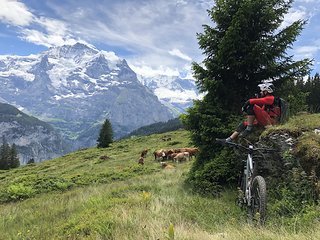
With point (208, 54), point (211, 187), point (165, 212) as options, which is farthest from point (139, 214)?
point (208, 54)

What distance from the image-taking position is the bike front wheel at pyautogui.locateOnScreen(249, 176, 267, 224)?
21.2ft

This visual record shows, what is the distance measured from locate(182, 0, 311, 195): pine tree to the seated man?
211 centimetres

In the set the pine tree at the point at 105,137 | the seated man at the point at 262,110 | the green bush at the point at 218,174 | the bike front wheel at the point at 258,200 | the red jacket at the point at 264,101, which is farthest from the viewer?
the pine tree at the point at 105,137

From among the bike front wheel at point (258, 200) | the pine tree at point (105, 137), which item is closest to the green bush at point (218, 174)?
the bike front wheel at point (258, 200)

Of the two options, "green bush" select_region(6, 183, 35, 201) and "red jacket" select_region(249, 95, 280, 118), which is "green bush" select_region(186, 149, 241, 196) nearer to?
"red jacket" select_region(249, 95, 280, 118)

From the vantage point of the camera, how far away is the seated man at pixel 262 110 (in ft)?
31.7

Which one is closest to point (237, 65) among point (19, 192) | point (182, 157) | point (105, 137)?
point (19, 192)

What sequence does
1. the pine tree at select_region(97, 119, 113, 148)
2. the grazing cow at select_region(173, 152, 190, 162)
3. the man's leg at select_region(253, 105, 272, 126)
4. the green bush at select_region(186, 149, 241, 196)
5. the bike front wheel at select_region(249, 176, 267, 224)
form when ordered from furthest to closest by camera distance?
1. the pine tree at select_region(97, 119, 113, 148)
2. the grazing cow at select_region(173, 152, 190, 162)
3. the green bush at select_region(186, 149, 241, 196)
4. the man's leg at select_region(253, 105, 272, 126)
5. the bike front wheel at select_region(249, 176, 267, 224)

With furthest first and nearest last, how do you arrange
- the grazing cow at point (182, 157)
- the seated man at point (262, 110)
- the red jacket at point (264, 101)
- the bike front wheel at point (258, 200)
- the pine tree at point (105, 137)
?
the pine tree at point (105, 137) < the grazing cow at point (182, 157) < the red jacket at point (264, 101) < the seated man at point (262, 110) < the bike front wheel at point (258, 200)

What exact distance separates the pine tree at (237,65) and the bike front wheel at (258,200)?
5.21 m

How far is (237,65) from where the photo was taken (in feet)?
41.9

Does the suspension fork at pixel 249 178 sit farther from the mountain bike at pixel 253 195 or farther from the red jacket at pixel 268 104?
the red jacket at pixel 268 104

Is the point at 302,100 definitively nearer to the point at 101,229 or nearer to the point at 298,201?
the point at 298,201

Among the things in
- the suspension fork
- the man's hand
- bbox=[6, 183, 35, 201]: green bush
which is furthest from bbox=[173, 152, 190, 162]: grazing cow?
the suspension fork
